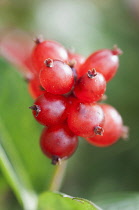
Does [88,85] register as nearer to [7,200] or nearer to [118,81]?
[7,200]

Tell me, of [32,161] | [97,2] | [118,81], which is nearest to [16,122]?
[32,161]

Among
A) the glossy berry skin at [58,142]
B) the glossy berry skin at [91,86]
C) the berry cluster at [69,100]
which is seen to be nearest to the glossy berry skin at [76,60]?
the berry cluster at [69,100]

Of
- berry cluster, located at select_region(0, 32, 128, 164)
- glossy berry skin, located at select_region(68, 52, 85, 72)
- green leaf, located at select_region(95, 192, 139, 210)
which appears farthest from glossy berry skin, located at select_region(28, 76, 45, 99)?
green leaf, located at select_region(95, 192, 139, 210)

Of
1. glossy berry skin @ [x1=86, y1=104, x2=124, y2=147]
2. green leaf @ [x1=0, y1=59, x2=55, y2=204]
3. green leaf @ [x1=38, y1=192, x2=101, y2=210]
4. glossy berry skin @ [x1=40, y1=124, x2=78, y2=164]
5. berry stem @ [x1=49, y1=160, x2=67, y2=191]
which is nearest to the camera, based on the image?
green leaf @ [x1=38, y1=192, x2=101, y2=210]

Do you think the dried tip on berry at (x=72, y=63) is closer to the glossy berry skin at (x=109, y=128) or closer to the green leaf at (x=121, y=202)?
the glossy berry skin at (x=109, y=128)

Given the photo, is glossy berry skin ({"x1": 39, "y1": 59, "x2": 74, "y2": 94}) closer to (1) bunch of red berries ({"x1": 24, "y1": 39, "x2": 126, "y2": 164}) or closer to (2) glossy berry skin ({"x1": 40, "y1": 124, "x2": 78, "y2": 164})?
(1) bunch of red berries ({"x1": 24, "y1": 39, "x2": 126, "y2": 164})

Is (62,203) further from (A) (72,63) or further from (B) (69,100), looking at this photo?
(A) (72,63)
